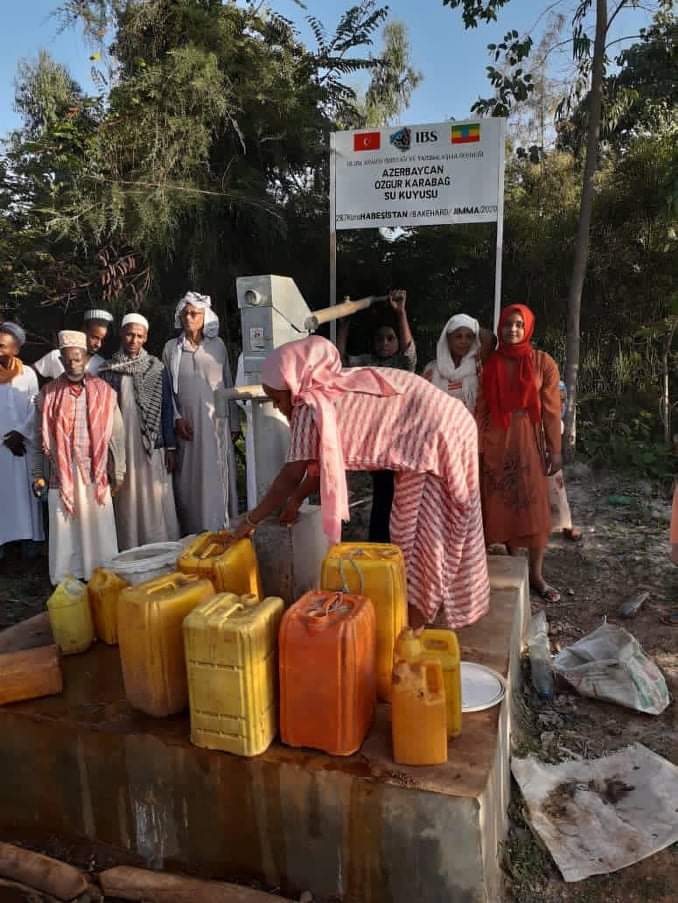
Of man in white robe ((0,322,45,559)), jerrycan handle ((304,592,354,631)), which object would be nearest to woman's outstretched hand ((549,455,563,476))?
jerrycan handle ((304,592,354,631))

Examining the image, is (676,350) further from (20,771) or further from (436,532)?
(20,771)

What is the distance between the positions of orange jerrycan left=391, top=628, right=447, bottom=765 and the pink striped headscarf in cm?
66

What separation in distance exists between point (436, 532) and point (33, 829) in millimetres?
1713

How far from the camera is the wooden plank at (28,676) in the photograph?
215 cm

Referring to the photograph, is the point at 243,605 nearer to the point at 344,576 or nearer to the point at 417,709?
the point at 344,576

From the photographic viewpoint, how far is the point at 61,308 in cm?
691

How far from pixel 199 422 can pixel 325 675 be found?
9.75 ft

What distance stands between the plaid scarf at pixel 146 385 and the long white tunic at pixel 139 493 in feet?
0.14

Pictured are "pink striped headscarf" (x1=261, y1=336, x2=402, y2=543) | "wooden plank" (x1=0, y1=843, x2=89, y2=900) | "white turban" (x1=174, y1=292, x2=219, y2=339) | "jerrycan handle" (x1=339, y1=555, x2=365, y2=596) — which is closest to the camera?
"wooden plank" (x1=0, y1=843, x2=89, y2=900)

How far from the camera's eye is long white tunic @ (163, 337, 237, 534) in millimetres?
4426

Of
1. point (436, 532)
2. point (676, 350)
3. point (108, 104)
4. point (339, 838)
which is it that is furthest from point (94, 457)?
point (676, 350)

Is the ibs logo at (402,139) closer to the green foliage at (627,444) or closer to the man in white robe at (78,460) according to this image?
the man in white robe at (78,460)

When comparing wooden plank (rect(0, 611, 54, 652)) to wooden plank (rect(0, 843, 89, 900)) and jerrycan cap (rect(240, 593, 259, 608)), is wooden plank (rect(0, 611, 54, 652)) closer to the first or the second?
wooden plank (rect(0, 843, 89, 900))

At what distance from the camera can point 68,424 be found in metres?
3.85
